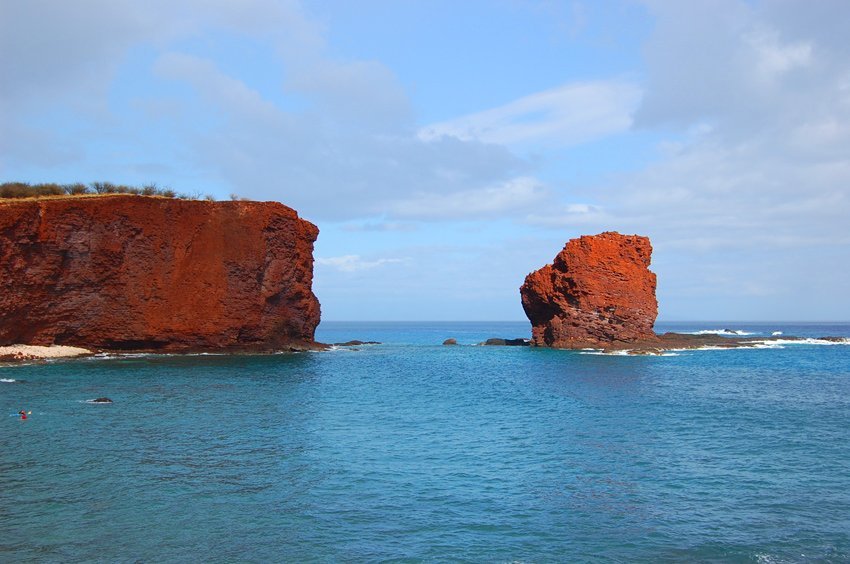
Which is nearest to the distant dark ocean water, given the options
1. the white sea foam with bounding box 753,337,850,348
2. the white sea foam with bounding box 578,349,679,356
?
the white sea foam with bounding box 578,349,679,356

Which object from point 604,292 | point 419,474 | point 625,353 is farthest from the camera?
point 604,292

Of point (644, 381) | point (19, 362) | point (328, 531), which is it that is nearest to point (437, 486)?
point (328, 531)

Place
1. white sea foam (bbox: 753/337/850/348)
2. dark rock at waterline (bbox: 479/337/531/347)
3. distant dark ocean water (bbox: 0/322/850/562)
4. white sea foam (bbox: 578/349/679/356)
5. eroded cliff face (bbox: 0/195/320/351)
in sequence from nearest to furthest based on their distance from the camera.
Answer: distant dark ocean water (bbox: 0/322/850/562), eroded cliff face (bbox: 0/195/320/351), white sea foam (bbox: 578/349/679/356), white sea foam (bbox: 753/337/850/348), dark rock at waterline (bbox: 479/337/531/347)

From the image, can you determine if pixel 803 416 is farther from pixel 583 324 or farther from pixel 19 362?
pixel 19 362

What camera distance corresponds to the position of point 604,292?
74812mm

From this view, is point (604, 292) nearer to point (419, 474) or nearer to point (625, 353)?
point (625, 353)

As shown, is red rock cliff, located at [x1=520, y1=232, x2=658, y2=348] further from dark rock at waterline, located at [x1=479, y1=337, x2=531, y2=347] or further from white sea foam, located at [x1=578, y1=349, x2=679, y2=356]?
dark rock at waterline, located at [x1=479, y1=337, x2=531, y2=347]

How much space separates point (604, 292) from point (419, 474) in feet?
196

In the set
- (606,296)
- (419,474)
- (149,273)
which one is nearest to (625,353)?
(606,296)

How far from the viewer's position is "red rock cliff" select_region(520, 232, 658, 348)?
Answer: 74.9 meters

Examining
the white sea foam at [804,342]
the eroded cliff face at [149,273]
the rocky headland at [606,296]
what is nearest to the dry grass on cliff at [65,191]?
the eroded cliff face at [149,273]

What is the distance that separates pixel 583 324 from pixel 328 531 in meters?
65.8

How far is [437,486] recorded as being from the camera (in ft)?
59.5

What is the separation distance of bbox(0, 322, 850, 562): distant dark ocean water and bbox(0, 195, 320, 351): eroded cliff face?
17.7 m
